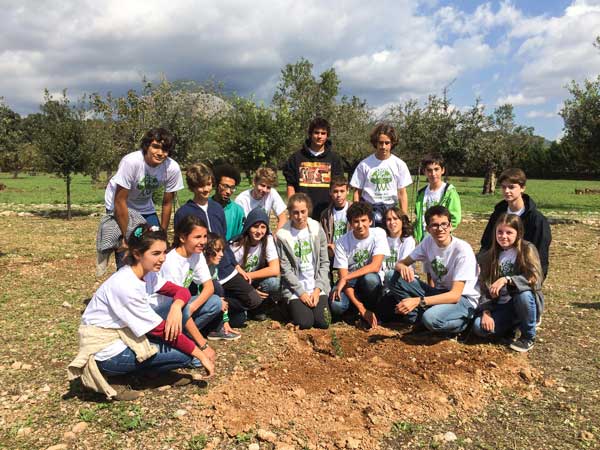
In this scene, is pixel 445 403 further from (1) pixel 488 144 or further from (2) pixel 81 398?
(1) pixel 488 144

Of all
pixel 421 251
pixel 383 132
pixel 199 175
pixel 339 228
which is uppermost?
pixel 383 132

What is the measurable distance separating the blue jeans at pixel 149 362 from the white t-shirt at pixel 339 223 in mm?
2679

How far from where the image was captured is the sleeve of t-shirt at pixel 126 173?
474 centimetres

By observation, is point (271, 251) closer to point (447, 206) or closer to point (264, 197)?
point (264, 197)

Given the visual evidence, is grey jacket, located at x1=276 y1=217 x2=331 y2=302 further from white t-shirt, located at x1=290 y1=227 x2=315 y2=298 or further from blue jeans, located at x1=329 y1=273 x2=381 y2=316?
blue jeans, located at x1=329 y1=273 x2=381 y2=316

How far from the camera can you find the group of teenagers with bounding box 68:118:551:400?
4.05 m

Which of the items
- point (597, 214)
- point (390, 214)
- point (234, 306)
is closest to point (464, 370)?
point (390, 214)

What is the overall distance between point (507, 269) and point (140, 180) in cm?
389

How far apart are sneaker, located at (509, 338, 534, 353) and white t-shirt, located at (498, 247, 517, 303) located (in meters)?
0.42

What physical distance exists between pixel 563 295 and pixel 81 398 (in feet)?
20.7

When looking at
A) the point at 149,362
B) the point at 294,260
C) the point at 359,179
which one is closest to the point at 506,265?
the point at 359,179

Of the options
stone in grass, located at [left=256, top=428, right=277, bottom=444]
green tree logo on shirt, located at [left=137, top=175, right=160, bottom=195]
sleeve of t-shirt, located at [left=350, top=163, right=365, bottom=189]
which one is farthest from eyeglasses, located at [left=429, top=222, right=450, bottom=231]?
green tree logo on shirt, located at [left=137, top=175, right=160, bottom=195]

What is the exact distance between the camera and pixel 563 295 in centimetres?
657

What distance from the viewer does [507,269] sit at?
177 inches
